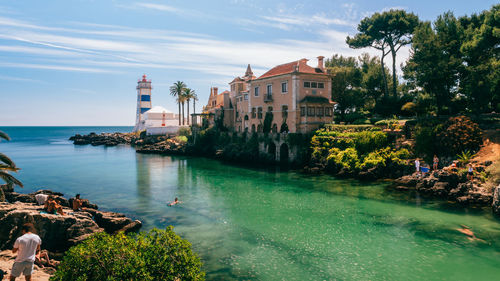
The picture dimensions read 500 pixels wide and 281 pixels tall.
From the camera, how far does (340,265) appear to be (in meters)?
15.8

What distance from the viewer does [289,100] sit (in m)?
50.2

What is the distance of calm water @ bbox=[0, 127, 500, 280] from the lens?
1545 cm

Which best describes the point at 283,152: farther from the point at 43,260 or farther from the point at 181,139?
the point at 43,260

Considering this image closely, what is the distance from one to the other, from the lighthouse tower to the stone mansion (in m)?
63.4

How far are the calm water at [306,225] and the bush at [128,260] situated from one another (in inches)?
170

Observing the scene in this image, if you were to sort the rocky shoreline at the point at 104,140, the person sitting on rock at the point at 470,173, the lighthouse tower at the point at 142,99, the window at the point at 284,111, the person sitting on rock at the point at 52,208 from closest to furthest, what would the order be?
the person sitting on rock at the point at 52,208
the person sitting on rock at the point at 470,173
the window at the point at 284,111
the rocky shoreline at the point at 104,140
the lighthouse tower at the point at 142,99

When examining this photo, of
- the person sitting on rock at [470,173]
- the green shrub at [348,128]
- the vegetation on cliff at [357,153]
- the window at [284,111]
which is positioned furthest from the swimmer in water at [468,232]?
the window at [284,111]

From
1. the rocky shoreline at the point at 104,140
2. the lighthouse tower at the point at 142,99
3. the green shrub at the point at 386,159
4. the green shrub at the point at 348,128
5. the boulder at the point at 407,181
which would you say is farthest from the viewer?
the lighthouse tower at the point at 142,99

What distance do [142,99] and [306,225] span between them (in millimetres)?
103011

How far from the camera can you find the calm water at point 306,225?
1545 centimetres

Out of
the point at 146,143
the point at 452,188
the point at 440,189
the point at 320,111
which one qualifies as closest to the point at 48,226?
the point at 440,189

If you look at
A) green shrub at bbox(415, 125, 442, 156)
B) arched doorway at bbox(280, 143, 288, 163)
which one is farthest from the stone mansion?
green shrub at bbox(415, 125, 442, 156)

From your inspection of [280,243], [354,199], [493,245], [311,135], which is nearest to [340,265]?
[280,243]

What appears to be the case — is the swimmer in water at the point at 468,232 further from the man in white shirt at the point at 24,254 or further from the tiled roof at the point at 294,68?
the tiled roof at the point at 294,68
